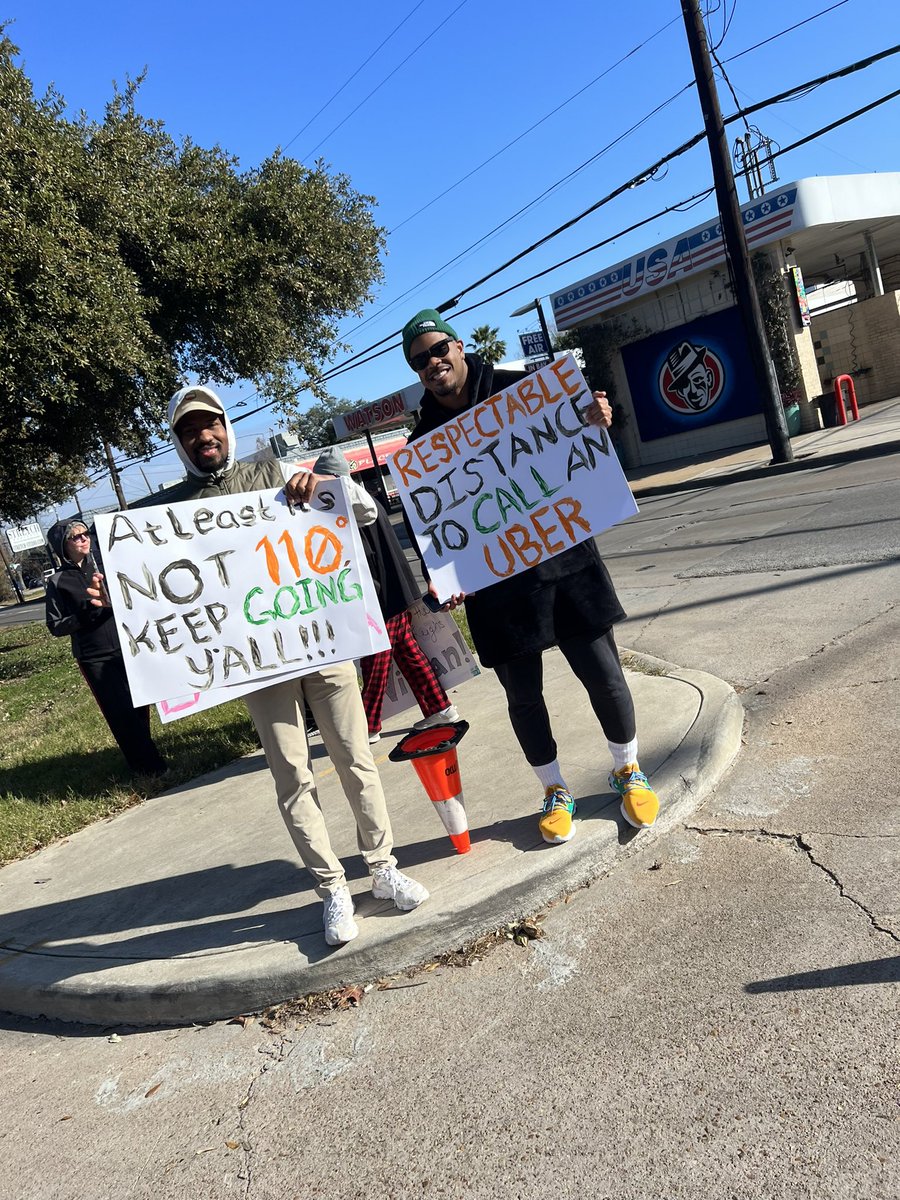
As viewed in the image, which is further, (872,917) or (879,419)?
(879,419)

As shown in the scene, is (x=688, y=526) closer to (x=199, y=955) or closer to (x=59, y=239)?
(x=59, y=239)

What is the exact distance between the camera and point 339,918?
3.07 meters

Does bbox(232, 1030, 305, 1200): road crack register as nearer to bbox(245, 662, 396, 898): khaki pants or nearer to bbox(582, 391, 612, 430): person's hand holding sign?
bbox(245, 662, 396, 898): khaki pants

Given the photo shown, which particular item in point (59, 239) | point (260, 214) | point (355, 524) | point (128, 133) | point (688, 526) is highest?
point (128, 133)

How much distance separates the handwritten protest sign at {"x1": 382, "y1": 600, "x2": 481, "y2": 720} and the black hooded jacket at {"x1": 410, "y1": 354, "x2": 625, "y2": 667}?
1.53m

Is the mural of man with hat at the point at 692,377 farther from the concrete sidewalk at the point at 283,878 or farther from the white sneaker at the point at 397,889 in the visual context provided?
the white sneaker at the point at 397,889

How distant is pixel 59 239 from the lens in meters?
9.55

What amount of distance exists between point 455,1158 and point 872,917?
1370mm

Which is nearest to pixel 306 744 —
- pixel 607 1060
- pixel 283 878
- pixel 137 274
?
pixel 283 878

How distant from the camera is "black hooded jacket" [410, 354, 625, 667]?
3188mm

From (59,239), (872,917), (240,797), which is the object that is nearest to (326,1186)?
(872,917)

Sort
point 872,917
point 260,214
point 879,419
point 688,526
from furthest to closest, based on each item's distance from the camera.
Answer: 1. point 879,419
2. point 260,214
3. point 688,526
4. point 872,917

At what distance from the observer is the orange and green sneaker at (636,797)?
10.8ft

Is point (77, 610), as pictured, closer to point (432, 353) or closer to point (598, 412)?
point (432, 353)
